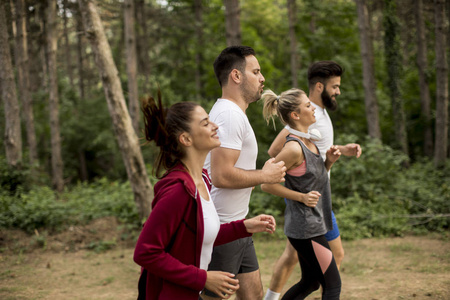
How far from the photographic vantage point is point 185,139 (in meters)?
2.19

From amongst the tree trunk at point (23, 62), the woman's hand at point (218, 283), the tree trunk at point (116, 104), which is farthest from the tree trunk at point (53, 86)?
the woman's hand at point (218, 283)

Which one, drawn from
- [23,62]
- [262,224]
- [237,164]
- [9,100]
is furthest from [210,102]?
[262,224]

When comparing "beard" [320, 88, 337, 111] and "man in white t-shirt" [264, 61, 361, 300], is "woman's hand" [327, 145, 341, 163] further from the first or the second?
"beard" [320, 88, 337, 111]

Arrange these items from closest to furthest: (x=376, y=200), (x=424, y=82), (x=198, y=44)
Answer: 1. (x=376, y=200)
2. (x=424, y=82)
3. (x=198, y=44)

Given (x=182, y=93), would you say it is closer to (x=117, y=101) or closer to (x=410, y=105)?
(x=410, y=105)

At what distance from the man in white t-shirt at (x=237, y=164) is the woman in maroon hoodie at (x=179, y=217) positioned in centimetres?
35

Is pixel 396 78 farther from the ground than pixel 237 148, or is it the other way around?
pixel 396 78

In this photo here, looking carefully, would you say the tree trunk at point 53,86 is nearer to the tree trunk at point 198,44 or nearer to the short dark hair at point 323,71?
the tree trunk at point 198,44

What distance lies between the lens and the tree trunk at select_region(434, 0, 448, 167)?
37.0ft

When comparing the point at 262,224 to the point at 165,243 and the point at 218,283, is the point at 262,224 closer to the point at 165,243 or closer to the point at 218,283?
the point at 218,283

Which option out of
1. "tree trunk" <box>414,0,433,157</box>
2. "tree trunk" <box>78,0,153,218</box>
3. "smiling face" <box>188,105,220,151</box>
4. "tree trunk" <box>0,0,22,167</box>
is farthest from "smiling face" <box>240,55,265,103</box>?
"tree trunk" <box>414,0,433,157</box>

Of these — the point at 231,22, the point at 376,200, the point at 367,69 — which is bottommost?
the point at 376,200

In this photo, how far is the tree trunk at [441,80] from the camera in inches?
444

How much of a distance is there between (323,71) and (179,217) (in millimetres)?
2681
